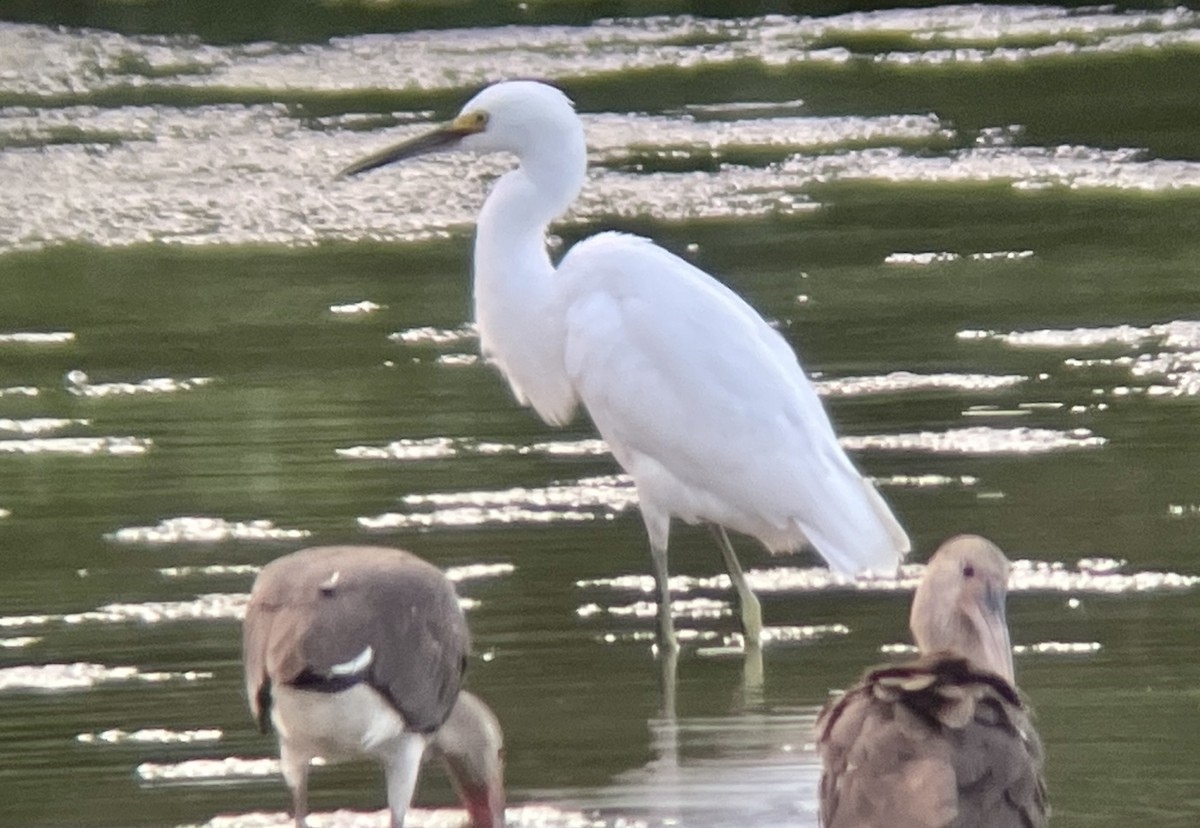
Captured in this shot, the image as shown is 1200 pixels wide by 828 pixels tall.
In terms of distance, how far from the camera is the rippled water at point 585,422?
834 centimetres

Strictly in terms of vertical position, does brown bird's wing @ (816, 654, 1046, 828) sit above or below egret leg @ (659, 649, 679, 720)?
above

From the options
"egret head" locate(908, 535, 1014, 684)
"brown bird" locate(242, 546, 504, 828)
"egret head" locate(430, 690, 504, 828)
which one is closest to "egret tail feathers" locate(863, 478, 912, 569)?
"egret head" locate(430, 690, 504, 828)

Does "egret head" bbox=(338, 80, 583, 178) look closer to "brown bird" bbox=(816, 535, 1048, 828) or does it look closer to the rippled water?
the rippled water

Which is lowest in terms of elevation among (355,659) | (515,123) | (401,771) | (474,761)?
(474,761)

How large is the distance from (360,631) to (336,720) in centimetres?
22

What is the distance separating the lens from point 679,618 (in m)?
9.90

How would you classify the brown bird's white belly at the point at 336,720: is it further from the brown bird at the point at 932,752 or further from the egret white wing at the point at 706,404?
the egret white wing at the point at 706,404

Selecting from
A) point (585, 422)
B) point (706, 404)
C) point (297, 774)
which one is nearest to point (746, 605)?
point (706, 404)

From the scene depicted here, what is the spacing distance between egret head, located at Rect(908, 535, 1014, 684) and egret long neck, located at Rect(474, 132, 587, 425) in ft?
13.0

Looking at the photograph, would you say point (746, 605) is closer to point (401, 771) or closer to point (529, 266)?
point (529, 266)

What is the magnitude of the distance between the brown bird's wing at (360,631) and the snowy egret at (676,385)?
2233 millimetres

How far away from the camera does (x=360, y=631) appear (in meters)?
6.81

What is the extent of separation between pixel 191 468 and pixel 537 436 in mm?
1492

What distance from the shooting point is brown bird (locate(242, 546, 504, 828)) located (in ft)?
22.1
